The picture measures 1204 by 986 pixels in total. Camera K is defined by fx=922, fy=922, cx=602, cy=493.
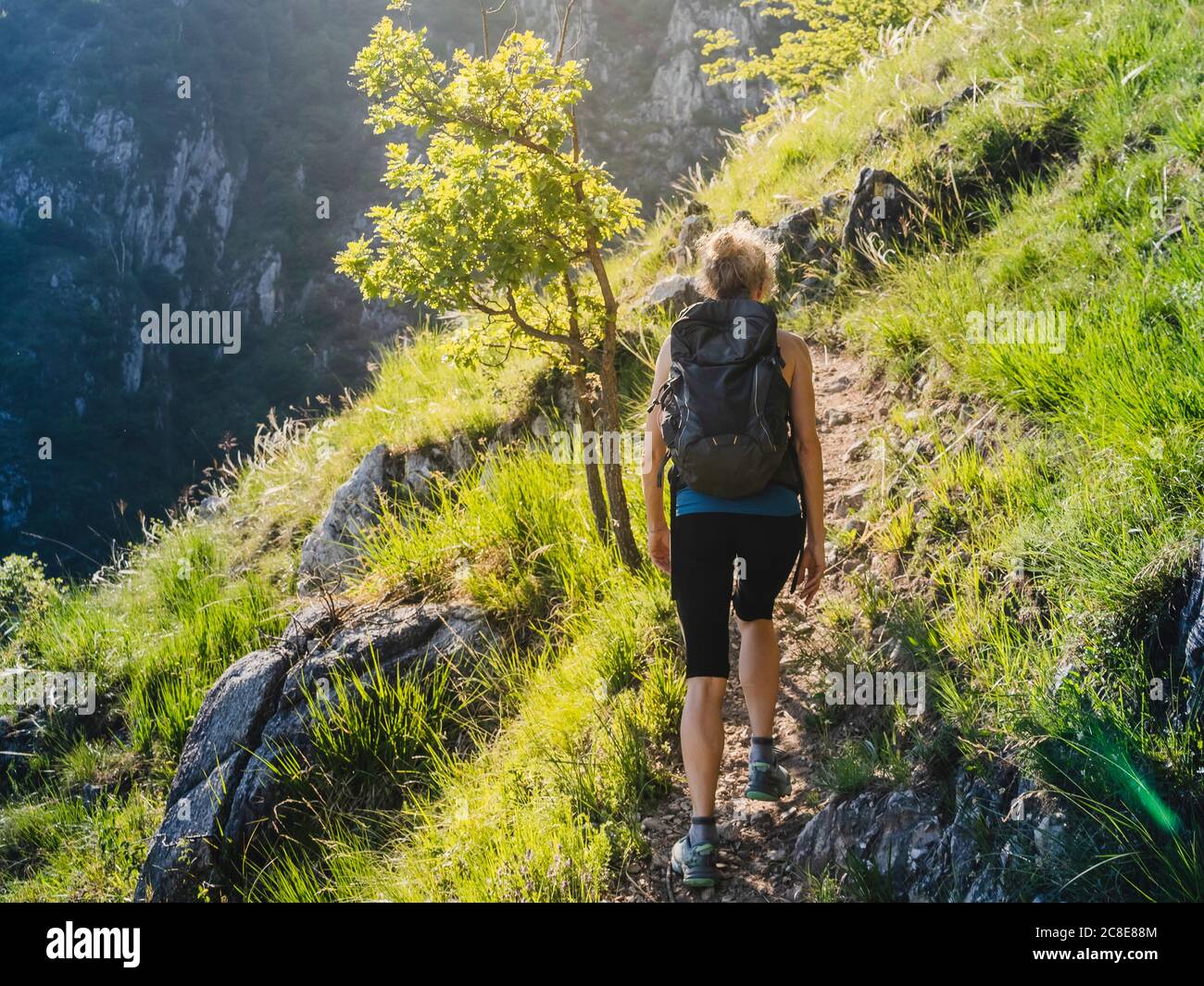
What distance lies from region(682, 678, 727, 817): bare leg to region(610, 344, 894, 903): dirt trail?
42 cm

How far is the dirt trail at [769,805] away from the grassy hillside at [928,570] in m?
0.14

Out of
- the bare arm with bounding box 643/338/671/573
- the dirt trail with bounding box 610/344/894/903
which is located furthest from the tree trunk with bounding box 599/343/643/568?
the bare arm with bounding box 643/338/671/573

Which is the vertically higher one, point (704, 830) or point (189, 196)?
point (189, 196)

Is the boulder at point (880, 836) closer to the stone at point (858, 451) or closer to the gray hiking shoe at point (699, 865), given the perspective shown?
the gray hiking shoe at point (699, 865)

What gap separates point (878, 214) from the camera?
7.28m

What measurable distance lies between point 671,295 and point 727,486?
17.1ft

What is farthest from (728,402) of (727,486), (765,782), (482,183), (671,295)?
(671,295)

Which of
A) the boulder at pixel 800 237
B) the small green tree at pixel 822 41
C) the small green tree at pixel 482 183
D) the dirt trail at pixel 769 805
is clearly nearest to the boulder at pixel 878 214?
the boulder at pixel 800 237

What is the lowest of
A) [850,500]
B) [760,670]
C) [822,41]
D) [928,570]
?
[760,670]

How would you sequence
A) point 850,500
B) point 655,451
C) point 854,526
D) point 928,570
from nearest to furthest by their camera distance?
point 655,451
point 928,570
point 854,526
point 850,500

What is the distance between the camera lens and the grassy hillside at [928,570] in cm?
309

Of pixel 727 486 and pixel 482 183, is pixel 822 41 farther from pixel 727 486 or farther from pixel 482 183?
pixel 727 486

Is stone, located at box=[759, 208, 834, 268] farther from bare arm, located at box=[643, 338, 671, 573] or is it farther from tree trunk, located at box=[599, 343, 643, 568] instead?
bare arm, located at box=[643, 338, 671, 573]

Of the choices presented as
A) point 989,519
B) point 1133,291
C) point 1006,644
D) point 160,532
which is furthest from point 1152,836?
point 160,532
